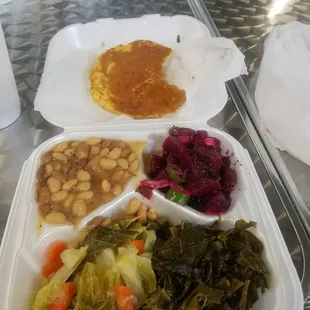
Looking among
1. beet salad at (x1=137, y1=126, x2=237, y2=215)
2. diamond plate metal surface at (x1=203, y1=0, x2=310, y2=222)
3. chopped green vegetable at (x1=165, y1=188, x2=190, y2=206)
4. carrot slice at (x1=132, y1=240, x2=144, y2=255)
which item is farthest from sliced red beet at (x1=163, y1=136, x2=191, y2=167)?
diamond plate metal surface at (x1=203, y1=0, x2=310, y2=222)

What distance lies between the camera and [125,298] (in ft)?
3.98

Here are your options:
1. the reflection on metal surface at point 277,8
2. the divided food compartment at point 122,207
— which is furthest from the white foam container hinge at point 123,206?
the reflection on metal surface at point 277,8

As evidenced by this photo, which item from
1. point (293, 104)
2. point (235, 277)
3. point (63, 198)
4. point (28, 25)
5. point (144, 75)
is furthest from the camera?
point (28, 25)

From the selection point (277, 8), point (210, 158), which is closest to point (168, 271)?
point (210, 158)

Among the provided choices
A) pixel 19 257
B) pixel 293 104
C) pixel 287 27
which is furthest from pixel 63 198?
pixel 287 27

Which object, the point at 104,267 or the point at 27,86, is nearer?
the point at 104,267

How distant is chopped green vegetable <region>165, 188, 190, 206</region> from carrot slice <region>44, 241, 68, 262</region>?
14.7 inches

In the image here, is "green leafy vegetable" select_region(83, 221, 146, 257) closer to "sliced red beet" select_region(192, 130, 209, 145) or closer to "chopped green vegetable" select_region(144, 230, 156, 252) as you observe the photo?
"chopped green vegetable" select_region(144, 230, 156, 252)

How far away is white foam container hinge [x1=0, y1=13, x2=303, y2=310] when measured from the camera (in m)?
1.23

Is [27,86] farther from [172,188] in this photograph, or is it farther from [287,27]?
[287,27]

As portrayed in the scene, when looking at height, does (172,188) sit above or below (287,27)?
below

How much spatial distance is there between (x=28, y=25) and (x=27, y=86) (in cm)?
50

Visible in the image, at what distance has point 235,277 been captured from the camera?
1.26 metres

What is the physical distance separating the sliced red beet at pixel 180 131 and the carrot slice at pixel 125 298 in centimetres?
61
